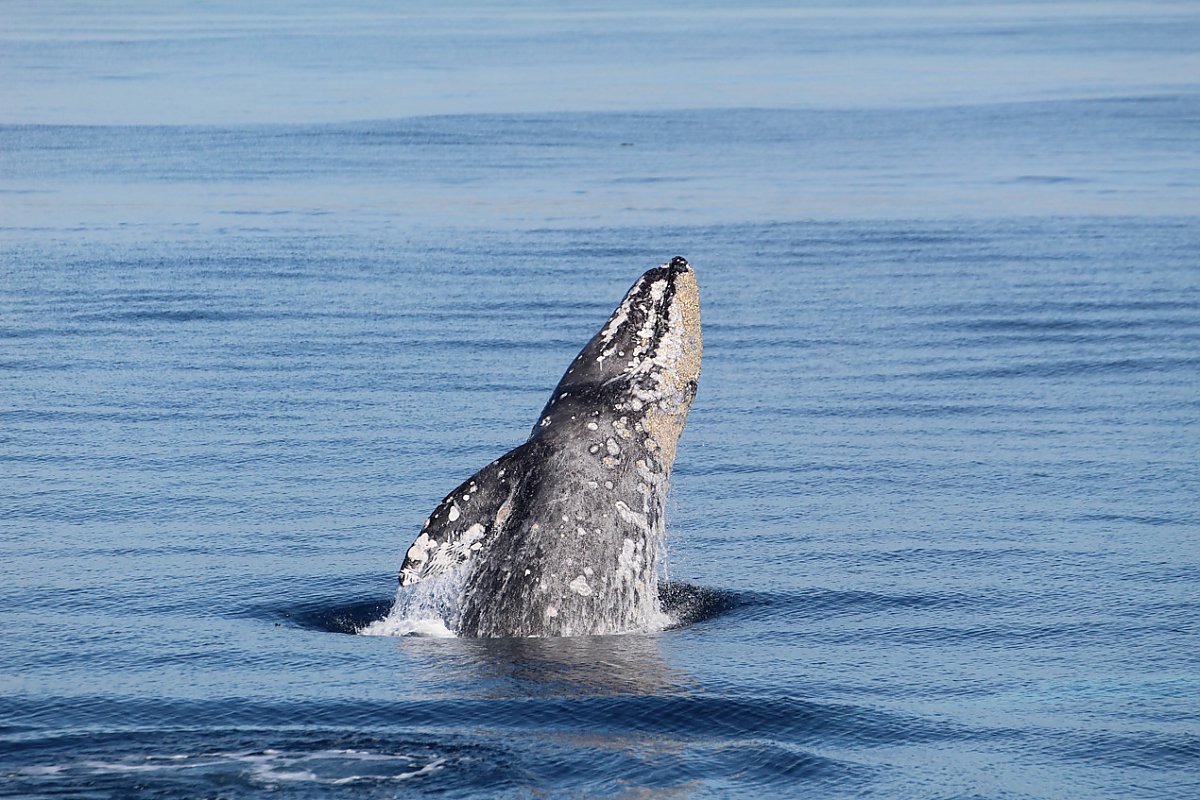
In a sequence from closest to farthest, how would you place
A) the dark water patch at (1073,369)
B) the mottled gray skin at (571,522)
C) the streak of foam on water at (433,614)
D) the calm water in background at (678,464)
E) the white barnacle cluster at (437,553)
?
1. the calm water in background at (678,464)
2. the white barnacle cluster at (437,553)
3. the mottled gray skin at (571,522)
4. the streak of foam on water at (433,614)
5. the dark water patch at (1073,369)

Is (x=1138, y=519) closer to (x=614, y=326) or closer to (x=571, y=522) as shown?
(x=614, y=326)

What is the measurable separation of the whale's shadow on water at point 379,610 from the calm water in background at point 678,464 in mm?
52

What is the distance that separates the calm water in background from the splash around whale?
35cm

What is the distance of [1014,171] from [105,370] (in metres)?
22.7

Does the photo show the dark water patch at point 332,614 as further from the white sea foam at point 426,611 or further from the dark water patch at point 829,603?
the dark water patch at point 829,603

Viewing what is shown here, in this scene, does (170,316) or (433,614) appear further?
(170,316)

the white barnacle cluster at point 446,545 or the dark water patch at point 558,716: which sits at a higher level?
the white barnacle cluster at point 446,545

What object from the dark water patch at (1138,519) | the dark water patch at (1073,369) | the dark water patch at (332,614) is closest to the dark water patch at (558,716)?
the dark water patch at (332,614)

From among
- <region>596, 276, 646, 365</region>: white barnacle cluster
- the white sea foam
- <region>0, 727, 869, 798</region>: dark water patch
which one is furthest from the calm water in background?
<region>596, 276, 646, 365</region>: white barnacle cluster

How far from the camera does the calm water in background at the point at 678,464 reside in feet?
27.8

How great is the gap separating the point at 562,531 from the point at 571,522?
81mm

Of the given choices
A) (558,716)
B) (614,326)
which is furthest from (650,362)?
(558,716)

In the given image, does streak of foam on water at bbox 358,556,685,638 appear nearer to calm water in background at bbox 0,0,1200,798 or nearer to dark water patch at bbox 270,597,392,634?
dark water patch at bbox 270,597,392,634

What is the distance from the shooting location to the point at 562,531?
428 inches
